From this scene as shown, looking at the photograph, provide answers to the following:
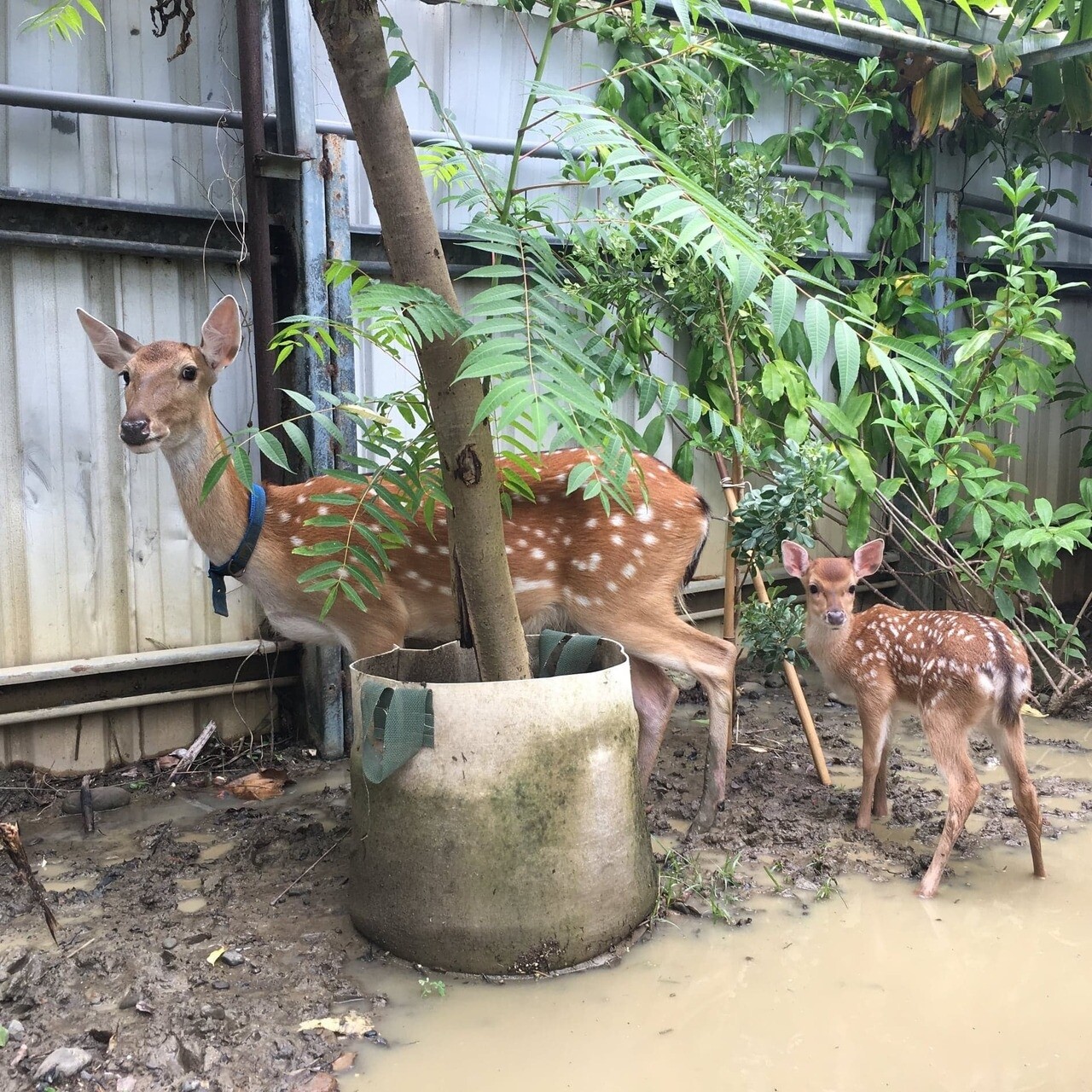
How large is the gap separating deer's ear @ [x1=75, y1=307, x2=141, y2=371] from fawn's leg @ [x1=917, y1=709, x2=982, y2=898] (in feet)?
10.2

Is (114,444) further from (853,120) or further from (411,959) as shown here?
(853,120)

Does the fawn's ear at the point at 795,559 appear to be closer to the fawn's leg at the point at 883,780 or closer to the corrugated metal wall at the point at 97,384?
the fawn's leg at the point at 883,780

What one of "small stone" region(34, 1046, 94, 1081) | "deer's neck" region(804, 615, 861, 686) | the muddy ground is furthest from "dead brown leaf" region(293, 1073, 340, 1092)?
"deer's neck" region(804, 615, 861, 686)

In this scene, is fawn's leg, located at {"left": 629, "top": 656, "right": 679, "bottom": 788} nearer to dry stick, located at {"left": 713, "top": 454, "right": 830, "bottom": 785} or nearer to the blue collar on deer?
dry stick, located at {"left": 713, "top": 454, "right": 830, "bottom": 785}

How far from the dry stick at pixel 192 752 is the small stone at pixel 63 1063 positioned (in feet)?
6.69

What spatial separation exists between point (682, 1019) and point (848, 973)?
1.80ft

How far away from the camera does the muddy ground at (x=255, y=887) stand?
8.38ft

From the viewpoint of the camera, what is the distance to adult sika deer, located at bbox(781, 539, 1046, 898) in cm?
360

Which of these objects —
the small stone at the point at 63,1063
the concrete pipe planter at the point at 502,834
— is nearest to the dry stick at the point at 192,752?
the concrete pipe planter at the point at 502,834

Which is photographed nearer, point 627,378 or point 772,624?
point 627,378

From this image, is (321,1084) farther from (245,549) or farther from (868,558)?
(868,558)

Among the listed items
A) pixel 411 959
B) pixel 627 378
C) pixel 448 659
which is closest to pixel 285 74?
pixel 627 378

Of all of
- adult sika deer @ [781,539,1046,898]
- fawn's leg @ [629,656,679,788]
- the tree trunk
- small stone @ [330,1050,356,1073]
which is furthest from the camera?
fawn's leg @ [629,656,679,788]

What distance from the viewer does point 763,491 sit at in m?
3.89
